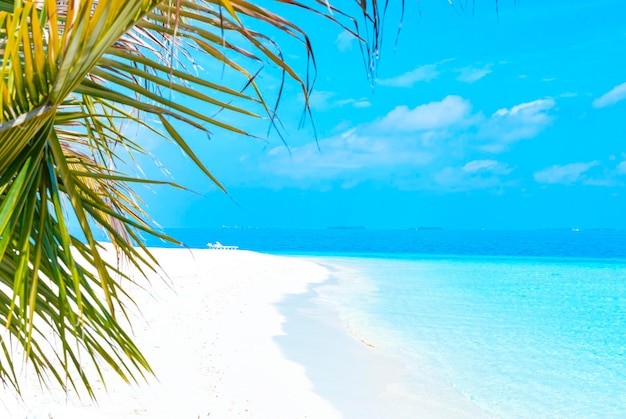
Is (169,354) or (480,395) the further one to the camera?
(480,395)

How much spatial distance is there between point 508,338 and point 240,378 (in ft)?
20.0

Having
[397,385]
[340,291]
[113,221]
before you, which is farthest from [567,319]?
[113,221]

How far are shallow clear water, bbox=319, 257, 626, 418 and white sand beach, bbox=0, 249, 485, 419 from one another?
28.3 inches

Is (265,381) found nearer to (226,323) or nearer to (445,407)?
(445,407)

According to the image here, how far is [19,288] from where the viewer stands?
0.85 meters

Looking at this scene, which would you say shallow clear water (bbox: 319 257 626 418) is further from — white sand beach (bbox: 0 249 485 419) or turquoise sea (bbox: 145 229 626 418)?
white sand beach (bbox: 0 249 485 419)

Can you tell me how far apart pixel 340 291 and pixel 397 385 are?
910 cm

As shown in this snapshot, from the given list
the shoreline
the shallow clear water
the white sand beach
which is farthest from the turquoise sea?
the white sand beach

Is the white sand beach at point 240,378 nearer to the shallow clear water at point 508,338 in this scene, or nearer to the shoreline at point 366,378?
the shoreline at point 366,378

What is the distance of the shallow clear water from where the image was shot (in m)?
6.26

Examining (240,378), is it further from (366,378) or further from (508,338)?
(508,338)

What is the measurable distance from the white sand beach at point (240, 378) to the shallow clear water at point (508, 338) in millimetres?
719

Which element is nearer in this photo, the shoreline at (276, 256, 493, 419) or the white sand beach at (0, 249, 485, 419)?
the white sand beach at (0, 249, 485, 419)

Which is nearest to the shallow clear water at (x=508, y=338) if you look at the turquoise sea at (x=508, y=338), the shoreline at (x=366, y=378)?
the turquoise sea at (x=508, y=338)
